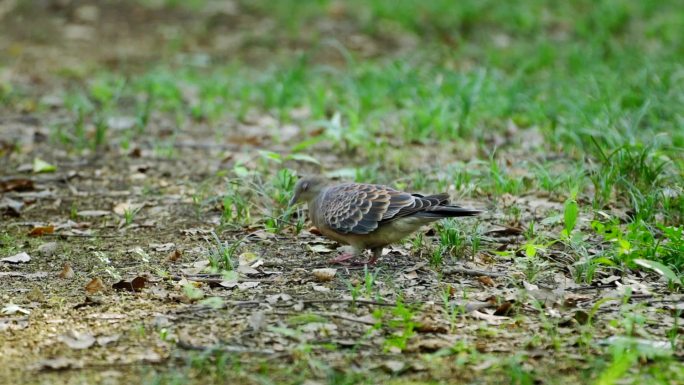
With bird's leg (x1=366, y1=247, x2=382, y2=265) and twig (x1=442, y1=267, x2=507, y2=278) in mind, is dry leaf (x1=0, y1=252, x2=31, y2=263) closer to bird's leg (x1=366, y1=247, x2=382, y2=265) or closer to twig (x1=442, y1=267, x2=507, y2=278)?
bird's leg (x1=366, y1=247, x2=382, y2=265)

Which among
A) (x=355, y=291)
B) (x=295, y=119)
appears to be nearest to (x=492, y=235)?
(x=355, y=291)

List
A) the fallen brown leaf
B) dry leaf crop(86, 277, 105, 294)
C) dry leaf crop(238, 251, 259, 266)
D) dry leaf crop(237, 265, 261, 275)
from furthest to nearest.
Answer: the fallen brown leaf < dry leaf crop(238, 251, 259, 266) < dry leaf crop(237, 265, 261, 275) < dry leaf crop(86, 277, 105, 294)

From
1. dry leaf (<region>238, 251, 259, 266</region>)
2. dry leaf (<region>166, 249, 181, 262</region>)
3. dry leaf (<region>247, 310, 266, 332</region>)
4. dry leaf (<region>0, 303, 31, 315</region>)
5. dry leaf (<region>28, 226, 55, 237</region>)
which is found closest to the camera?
dry leaf (<region>247, 310, 266, 332</region>)

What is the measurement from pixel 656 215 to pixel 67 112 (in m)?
6.06

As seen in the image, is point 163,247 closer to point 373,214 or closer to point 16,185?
point 373,214

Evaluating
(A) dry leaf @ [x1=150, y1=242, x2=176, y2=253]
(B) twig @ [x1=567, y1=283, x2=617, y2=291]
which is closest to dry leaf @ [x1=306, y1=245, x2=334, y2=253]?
(A) dry leaf @ [x1=150, y1=242, x2=176, y2=253]

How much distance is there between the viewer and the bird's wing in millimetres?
5156

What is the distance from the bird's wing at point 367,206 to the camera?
5.16 metres

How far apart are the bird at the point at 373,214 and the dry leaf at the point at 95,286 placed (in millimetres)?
1341

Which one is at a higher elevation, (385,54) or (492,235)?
(385,54)

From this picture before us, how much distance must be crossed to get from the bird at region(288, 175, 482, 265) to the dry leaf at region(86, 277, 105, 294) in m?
1.34

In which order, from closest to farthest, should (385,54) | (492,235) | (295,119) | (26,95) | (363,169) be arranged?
(492,235), (363,169), (295,119), (26,95), (385,54)

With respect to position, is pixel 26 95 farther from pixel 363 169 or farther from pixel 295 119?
pixel 363 169

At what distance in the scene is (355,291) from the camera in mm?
4613
